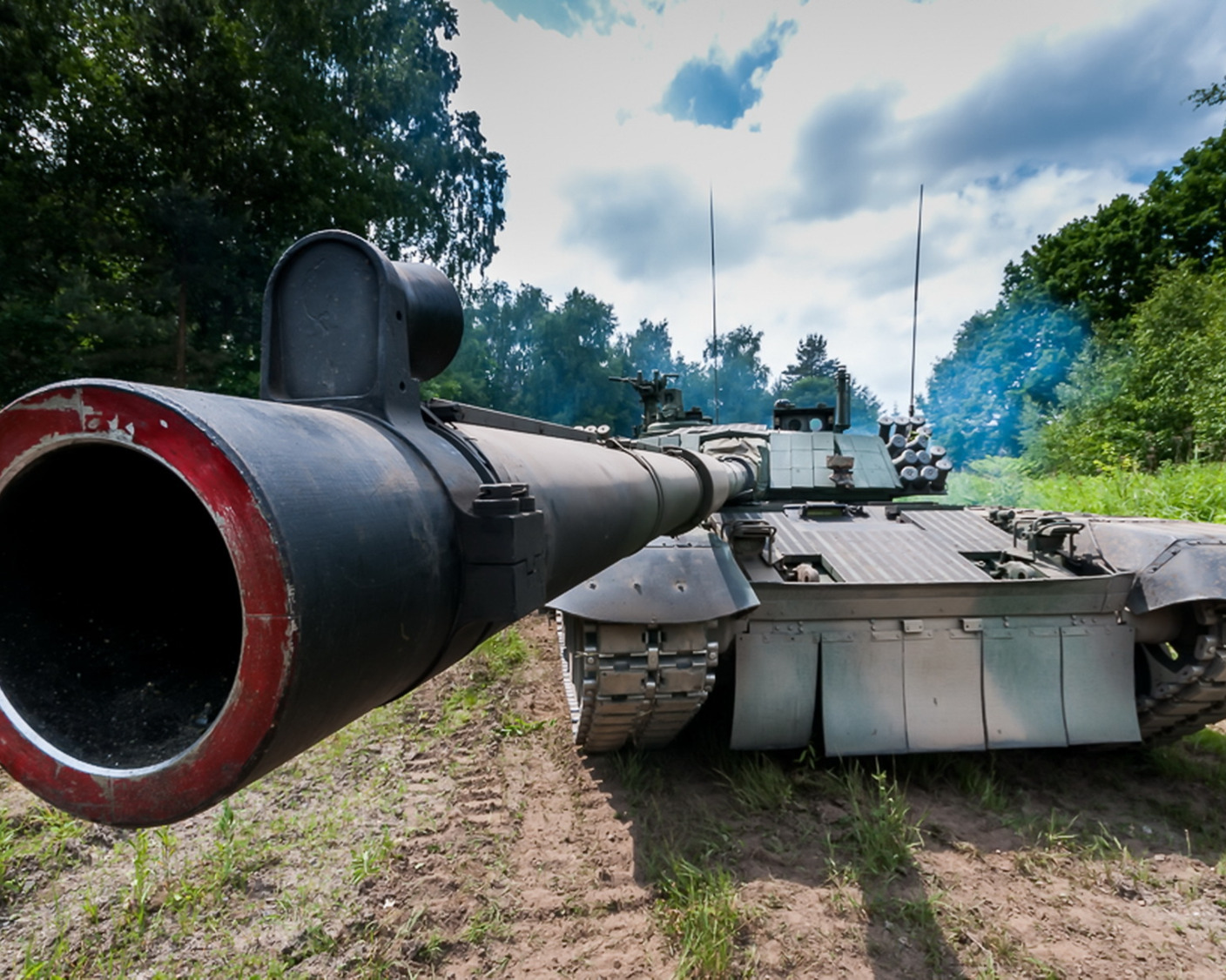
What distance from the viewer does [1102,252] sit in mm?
27562

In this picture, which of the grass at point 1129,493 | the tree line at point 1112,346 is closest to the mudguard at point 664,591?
Answer: the grass at point 1129,493

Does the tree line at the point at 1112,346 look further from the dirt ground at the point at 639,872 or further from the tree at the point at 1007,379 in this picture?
the dirt ground at the point at 639,872

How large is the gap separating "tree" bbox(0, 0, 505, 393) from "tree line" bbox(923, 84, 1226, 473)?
19.4m

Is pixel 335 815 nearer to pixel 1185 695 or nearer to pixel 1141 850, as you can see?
pixel 1141 850

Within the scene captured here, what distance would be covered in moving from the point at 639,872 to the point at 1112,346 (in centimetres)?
2585

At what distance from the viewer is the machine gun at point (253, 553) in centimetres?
63

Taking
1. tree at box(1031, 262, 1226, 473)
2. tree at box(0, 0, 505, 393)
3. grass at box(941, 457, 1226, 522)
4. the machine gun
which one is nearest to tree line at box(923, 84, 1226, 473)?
tree at box(1031, 262, 1226, 473)

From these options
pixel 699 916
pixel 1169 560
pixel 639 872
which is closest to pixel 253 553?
pixel 699 916

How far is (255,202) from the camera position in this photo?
43.9 ft

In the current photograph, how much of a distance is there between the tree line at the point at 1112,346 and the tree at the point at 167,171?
63.7ft

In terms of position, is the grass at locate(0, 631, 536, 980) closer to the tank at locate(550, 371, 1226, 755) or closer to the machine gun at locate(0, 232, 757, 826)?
→ the tank at locate(550, 371, 1226, 755)

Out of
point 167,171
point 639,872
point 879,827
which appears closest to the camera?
point 639,872

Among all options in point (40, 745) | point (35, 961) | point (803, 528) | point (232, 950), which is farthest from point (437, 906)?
point (803, 528)

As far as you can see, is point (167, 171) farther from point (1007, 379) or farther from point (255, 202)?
point (1007, 379)
